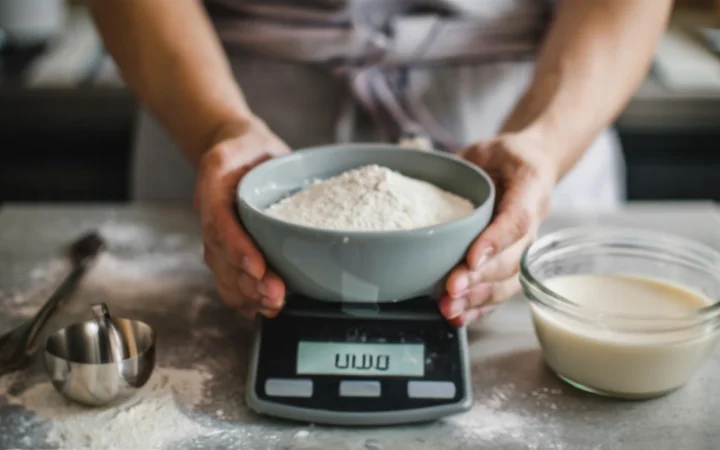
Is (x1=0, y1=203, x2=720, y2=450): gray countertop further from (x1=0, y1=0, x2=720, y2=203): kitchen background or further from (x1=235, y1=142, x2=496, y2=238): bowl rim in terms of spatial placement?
(x1=0, y1=0, x2=720, y2=203): kitchen background

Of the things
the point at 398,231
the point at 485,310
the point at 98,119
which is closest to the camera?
the point at 398,231

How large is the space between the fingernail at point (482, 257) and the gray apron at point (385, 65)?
43 centimetres

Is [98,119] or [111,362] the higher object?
[111,362]

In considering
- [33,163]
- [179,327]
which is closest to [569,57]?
[179,327]

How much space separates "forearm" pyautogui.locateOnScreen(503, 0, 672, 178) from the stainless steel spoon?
468mm

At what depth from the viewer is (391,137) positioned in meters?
1.16

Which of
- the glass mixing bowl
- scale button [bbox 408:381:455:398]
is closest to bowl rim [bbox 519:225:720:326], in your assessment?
the glass mixing bowl

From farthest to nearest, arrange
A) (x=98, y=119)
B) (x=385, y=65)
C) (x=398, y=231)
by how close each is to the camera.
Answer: (x=98, y=119) < (x=385, y=65) < (x=398, y=231)

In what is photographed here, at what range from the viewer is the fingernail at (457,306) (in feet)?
2.49

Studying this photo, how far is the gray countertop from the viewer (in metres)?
0.71

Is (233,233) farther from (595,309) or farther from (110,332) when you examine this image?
(595,309)

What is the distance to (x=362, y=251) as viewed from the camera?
698mm

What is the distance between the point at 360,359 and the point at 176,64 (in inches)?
18.3

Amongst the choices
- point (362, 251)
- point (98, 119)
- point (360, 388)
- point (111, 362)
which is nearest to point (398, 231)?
point (362, 251)
